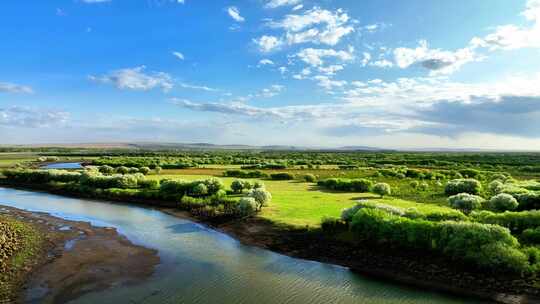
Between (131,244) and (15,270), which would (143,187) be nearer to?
(131,244)

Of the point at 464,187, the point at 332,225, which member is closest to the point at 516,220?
the point at 332,225

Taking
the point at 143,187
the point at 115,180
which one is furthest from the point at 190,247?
the point at 115,180

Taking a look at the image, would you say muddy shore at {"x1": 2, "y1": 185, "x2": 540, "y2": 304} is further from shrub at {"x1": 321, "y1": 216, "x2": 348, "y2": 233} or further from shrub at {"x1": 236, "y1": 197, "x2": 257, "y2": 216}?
shrub at {"x1": 236, "y1": 197, "x2": 257, "y2": 216}

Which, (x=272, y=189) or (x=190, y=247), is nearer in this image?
(x=190, y=247)

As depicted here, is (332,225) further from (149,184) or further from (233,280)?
(149,184)

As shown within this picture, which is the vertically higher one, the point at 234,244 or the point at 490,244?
the point at 490,244

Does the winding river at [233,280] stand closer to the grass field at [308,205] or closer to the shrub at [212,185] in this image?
the grass field at [308,205]
